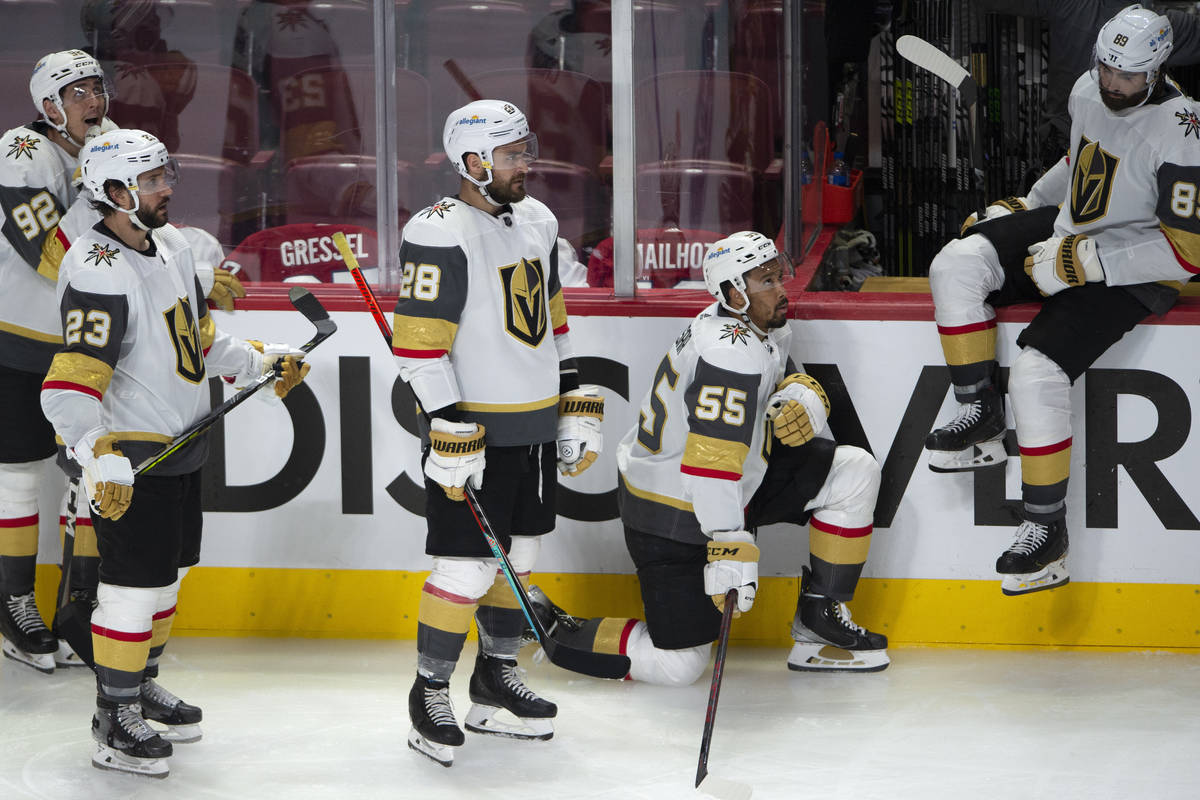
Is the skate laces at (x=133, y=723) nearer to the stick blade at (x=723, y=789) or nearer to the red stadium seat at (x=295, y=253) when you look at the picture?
the stick blade at (x=723, y=789)

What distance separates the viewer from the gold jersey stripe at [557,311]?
3.47 meters

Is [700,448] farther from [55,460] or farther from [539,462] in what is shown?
[55,460]

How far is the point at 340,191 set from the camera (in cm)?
436

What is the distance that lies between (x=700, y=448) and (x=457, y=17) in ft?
5.43

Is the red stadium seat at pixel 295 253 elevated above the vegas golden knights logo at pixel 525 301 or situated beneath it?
elevated above

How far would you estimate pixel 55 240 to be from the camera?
3.63m

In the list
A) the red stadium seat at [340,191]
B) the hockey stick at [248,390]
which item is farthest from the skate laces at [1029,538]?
the red stadium seat at [340,191]

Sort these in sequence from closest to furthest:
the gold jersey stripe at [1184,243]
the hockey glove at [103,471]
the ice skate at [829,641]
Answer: the hockey glove at [103,471] < the gold jersey stripe at [1184,243] < the ice skate at [829,641]

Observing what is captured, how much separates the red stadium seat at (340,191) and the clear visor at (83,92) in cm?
74

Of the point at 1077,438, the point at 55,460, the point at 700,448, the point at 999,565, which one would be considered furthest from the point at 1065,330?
the point at 55,460

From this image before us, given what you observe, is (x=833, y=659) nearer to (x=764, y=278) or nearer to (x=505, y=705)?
(x=505, y=705)

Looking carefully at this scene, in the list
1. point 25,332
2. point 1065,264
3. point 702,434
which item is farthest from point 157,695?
point 1065,264

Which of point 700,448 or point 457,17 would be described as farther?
point 457,17

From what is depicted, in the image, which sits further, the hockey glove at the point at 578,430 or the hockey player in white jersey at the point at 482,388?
the hockey glove at the point at 578,430
